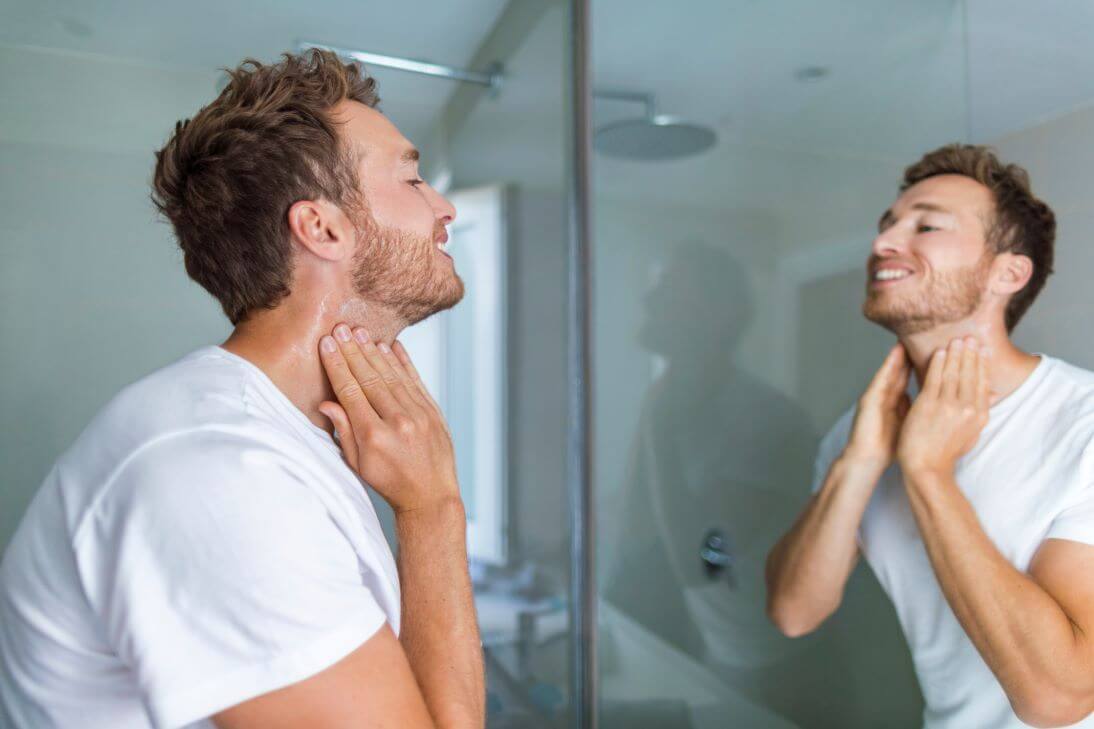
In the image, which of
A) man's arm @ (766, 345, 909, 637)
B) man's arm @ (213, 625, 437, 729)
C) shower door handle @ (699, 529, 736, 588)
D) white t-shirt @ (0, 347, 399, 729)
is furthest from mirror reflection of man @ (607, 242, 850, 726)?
man's arm @ (213, 625, 437, 729)

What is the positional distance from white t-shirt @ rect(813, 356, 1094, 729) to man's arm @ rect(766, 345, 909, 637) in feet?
0.24

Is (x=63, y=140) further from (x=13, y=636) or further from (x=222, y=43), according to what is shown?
(x=13, y=636)

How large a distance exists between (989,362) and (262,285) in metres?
1.04

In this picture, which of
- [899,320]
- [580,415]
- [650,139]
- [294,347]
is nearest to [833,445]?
[899,320]

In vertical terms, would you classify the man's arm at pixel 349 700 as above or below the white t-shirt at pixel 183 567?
below

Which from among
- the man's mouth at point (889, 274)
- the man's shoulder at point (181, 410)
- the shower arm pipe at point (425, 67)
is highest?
the shower arm pipe at point (425, 67)

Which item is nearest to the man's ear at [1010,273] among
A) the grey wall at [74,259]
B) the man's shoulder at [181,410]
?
the man's shoulder at [181,410]

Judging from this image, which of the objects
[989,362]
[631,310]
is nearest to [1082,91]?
[989,362]

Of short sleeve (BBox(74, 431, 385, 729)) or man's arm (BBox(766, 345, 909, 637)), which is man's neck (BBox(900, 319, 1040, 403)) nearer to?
man's arm (BBox(766, 345, 909, 637))

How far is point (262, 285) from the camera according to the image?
98 cm

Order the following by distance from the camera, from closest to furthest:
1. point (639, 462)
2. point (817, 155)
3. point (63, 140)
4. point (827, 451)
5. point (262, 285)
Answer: point (262, 285) < point (63, 140) < point (827, 451) < point (817, 155) < point (639, 462)

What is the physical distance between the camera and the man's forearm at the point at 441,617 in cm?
84

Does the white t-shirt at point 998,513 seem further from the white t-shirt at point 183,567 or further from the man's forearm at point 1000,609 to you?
the white t-shirt at point 183,567

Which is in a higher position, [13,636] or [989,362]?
[989,362]
